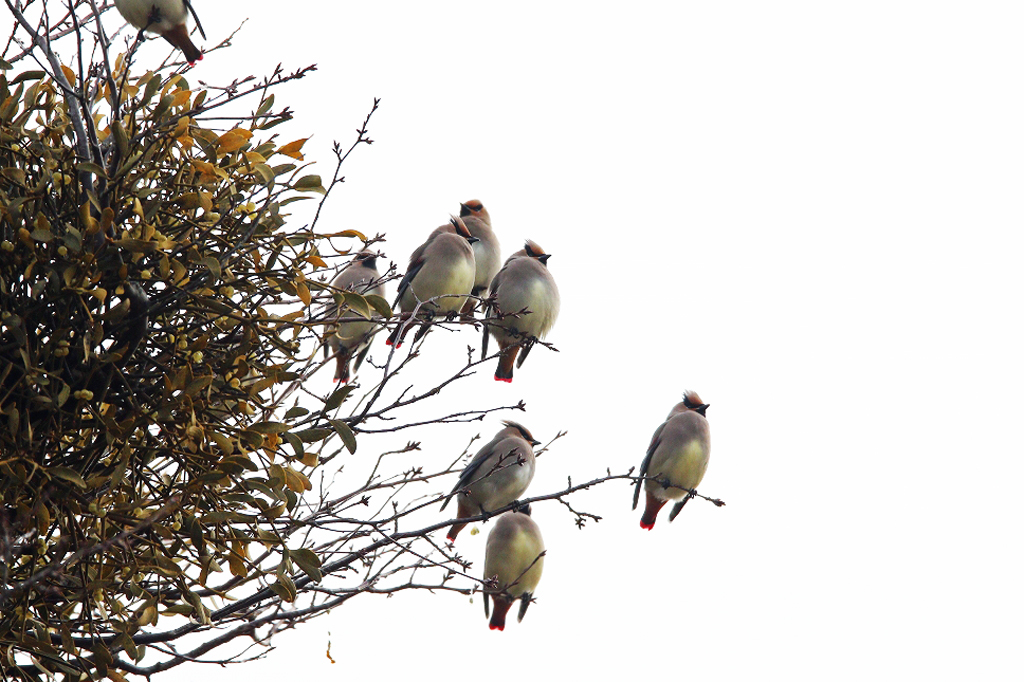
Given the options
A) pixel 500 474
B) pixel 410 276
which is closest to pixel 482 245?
pixel 410 276

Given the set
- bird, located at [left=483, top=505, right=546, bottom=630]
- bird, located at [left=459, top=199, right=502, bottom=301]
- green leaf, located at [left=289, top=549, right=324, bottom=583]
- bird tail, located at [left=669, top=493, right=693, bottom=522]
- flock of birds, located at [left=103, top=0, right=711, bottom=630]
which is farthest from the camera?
bird, located at [left=459, top=199, right=502, bottom=301]

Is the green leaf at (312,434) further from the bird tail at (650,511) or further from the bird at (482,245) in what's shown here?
the bird tail at (650,511)

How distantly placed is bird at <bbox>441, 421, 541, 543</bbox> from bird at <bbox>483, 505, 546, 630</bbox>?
20cm

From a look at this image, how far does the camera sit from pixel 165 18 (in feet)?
8.90

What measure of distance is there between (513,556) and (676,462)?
30.8 inches

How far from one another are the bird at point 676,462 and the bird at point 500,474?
20.3 inches

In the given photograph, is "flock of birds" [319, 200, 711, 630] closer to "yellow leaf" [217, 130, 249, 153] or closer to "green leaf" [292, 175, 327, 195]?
"green leaf" [292, 175, 327, 195]

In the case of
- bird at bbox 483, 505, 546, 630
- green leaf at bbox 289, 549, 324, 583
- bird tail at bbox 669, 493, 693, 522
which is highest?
bird tail at bbox 669, 493, 693, 522

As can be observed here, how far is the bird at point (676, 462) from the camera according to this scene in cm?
468

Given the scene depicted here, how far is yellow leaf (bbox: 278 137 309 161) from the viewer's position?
2.62 metres

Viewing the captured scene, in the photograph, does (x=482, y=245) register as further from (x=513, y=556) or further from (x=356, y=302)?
(x=356, y=302)

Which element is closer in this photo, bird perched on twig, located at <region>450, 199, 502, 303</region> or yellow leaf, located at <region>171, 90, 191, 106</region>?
yellow leaf, located at <region>171, 90, 191, 106</region>

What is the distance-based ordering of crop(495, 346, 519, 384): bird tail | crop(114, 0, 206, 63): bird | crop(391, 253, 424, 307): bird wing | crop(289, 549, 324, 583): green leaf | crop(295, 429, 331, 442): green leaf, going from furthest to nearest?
1. crop(391, 253, 424, 307): bird wing
2. crop(495, 346, 519, 384): bird tail
3. crop(114, 0, 206, 63): bird
4. crop(295, 429, 331, 442): green leaf
5. crop(289, 549, 324, 583): green leaf

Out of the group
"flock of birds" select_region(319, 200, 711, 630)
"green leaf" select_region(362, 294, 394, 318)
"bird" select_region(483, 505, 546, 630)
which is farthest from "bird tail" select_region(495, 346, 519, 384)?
"green leaf" select_region(362, 294, 394, 318)
